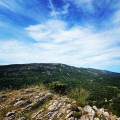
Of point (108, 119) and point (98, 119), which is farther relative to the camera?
point (108, 119)

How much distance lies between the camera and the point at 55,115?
14203 mm

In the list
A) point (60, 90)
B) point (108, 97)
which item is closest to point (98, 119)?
point (60, 90)

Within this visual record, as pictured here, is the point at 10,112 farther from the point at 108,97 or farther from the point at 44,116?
the point at 108,97

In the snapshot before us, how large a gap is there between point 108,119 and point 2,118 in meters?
19.1

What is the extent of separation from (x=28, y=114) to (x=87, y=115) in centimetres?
1112

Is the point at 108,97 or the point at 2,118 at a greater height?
the point at 2,118

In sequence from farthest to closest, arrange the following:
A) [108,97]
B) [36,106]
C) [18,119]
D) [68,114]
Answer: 1. [108,97]
2. [36,106]
3. [68,114]
4. [18,119]

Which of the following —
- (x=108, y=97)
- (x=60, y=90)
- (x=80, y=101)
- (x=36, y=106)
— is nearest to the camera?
(x=36, y=106)

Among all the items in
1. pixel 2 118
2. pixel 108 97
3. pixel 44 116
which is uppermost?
pixel 44 116

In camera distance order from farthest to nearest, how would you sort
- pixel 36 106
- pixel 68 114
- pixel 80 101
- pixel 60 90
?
pixel 60 90 < pixel 80 101 < pixel 36 106 < pixel 68 114

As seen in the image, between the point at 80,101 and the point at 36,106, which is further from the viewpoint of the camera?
the point at 80,101

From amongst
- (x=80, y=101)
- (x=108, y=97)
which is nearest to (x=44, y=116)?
(x=80, y=101)

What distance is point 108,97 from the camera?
85.0m

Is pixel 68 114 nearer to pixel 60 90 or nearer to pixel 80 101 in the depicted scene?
pixel 80 101
